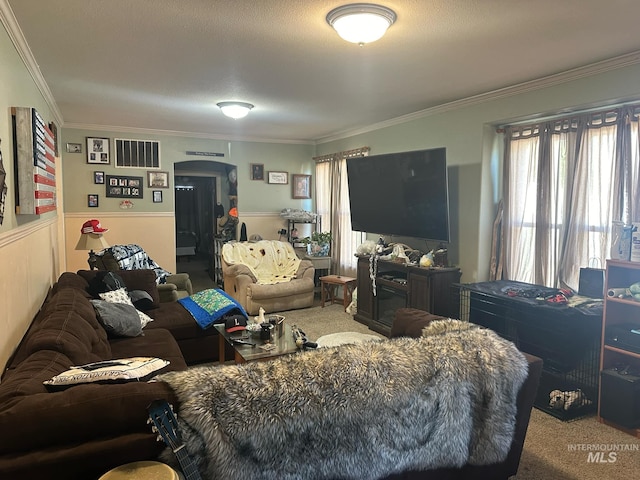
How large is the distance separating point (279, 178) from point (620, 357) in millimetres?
5704

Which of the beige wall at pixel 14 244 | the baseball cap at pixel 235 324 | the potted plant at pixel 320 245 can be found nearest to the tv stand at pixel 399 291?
the potted plant at pixel 320 245

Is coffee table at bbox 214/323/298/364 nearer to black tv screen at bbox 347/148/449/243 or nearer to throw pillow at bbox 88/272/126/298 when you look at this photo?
throw pillow at bbox 88/272/126/298

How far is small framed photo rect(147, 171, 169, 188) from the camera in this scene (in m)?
6.75

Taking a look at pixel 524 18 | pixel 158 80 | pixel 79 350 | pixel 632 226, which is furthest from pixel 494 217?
pixel 79 350

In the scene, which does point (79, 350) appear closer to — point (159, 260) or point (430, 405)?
point (430, 405)

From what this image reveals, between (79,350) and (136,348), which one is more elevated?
(79,350)

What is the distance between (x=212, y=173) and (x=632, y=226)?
7348mm

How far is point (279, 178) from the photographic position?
764 centimetres

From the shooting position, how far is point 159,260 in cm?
692

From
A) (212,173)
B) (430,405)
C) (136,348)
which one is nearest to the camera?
(430,405)

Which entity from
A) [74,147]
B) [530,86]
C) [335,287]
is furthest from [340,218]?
[74,147]

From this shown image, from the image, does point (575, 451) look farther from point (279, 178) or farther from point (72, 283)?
point (279, 178)

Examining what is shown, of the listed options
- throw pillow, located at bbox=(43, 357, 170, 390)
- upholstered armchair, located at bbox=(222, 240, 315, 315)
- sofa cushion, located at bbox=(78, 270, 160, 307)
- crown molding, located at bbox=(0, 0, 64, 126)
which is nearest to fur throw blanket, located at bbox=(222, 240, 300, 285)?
upholstered armchair, located at bbox=(222, 240, 315, 315)

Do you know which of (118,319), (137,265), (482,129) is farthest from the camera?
(137,265)
